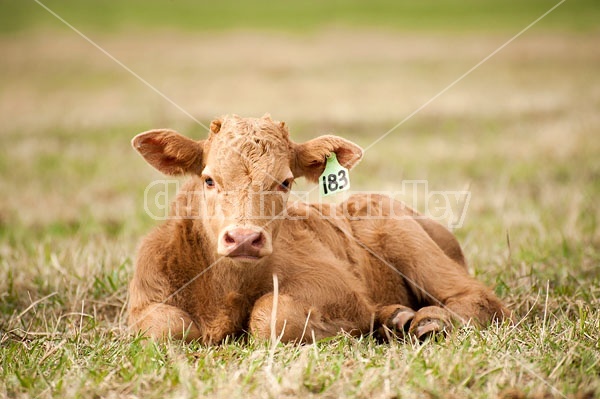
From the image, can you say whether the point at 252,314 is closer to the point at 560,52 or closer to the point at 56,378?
the point at 56,378

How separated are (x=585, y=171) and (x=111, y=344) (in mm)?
9494

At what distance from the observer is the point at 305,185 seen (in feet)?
32.9

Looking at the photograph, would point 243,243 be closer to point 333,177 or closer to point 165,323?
point 165,323

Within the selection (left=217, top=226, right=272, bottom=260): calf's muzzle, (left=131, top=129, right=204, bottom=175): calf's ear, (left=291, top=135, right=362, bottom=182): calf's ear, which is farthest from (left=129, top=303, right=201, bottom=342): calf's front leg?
(left=291, top=135, right=362, bottom=182): calf's ear

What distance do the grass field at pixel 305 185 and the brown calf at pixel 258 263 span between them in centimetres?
28

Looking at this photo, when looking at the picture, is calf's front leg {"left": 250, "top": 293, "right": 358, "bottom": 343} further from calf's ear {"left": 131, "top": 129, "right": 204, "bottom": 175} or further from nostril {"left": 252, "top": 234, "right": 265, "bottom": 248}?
calf's ear {"left": 131, "top": 129, "right": 204, "bottom": 175}

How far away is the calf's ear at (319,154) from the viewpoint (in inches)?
200

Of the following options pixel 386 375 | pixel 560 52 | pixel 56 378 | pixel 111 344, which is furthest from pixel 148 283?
pixel 560 52

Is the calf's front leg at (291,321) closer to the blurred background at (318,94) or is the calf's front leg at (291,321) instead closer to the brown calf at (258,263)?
the brown calf at (258,263)

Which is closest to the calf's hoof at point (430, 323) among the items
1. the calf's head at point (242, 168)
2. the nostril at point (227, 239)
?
the calf's head at point (242, 168)

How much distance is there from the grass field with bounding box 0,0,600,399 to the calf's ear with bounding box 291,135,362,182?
1.29 meters

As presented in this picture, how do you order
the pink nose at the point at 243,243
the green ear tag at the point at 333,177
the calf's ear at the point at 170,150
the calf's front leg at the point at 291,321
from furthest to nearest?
1. the green ear tag at the point at 333,177
2. the calf's ear at the point at 170,150
3. the calf's front leg at the point at 291,321
4. the pink nose at the point at 243,243

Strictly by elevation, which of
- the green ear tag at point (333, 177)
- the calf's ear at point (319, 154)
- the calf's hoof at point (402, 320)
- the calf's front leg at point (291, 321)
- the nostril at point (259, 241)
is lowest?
the calf's hoof at point (402, 320)

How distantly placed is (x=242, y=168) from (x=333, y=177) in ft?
2.53
